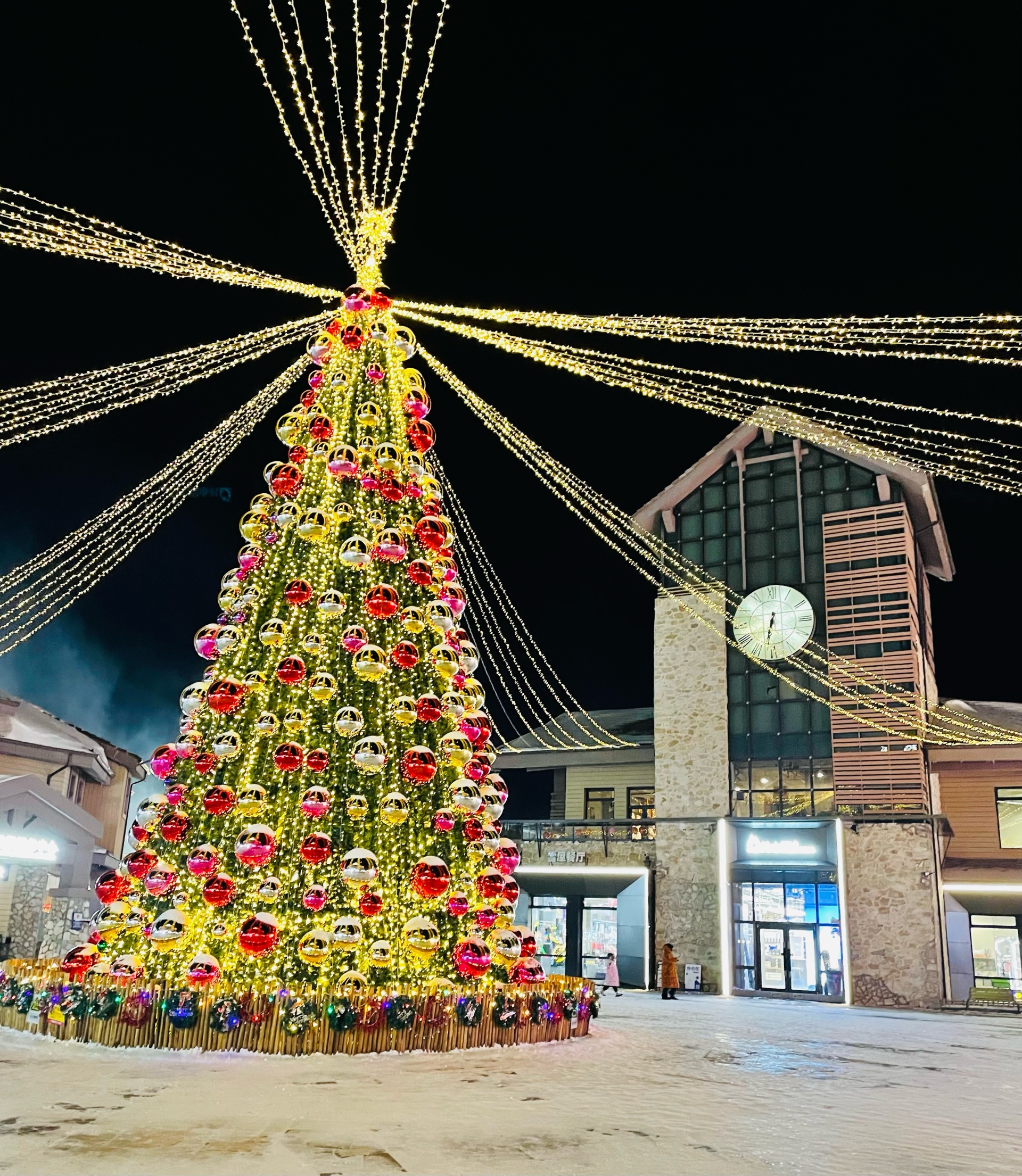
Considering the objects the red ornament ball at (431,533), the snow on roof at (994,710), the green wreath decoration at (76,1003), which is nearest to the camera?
the green wreath decoration at (76,1003)

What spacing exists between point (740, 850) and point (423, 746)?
14074 mm

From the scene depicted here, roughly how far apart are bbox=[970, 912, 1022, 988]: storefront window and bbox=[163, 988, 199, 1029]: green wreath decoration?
1961cm

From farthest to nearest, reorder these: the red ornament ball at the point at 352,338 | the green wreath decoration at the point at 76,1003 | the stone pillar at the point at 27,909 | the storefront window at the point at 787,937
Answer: the storefront window at the point at 787,937 < the stone pillar at the point at 27,909 < the red ornament ball at the point at 352,338 < the green wreath decoration at the point at 76,1003

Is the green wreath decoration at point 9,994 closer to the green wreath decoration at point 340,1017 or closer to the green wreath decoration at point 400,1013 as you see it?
the green wreath decoration at point 340,1017

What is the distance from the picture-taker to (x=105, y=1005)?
8.11 m

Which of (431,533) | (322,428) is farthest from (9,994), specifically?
(322,428)

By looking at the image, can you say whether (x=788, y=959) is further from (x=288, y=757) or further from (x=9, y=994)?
(x=9, y=994)

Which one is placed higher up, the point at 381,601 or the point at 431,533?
the point at 431,533

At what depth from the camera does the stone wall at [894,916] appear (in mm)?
19031

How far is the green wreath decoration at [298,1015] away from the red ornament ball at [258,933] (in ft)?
1.68

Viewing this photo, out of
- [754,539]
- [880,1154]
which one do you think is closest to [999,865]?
[754,539]

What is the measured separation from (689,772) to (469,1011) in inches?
559

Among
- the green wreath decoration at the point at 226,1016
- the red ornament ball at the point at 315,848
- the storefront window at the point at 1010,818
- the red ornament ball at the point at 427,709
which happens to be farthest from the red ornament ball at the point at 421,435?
the storefront window at the point at 1010,818

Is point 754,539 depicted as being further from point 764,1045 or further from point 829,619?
point 764,1045
